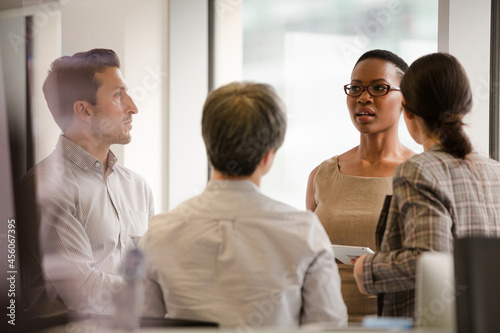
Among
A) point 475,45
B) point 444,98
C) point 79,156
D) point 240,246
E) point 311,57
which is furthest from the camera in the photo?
point 311,57

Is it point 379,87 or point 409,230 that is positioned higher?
point 379,87

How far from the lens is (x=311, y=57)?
4.18 meters

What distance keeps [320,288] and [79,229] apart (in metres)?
1.12

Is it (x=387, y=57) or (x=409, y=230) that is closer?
(x=409, y=230)

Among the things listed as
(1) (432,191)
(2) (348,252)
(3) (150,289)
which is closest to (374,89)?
(2) (348,252)

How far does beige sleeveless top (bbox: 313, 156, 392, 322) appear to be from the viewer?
2.11 m

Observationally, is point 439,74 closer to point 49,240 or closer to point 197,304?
point 197,304

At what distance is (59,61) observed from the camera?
267cm

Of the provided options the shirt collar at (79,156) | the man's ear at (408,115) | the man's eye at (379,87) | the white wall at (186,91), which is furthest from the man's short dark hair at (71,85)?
the white wall at (186,91)

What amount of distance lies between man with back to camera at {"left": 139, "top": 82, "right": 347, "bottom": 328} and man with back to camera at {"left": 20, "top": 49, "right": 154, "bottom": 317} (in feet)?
2.52

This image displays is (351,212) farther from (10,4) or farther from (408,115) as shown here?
(10,4)

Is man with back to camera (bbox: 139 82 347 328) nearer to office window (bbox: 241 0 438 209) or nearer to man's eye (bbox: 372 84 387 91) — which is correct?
man's eye (bbox: 372 84 387 91)

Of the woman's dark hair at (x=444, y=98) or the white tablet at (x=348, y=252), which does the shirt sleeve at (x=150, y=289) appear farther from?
the woman's dark hair at (x=444, y=98)

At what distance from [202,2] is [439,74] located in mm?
3001
